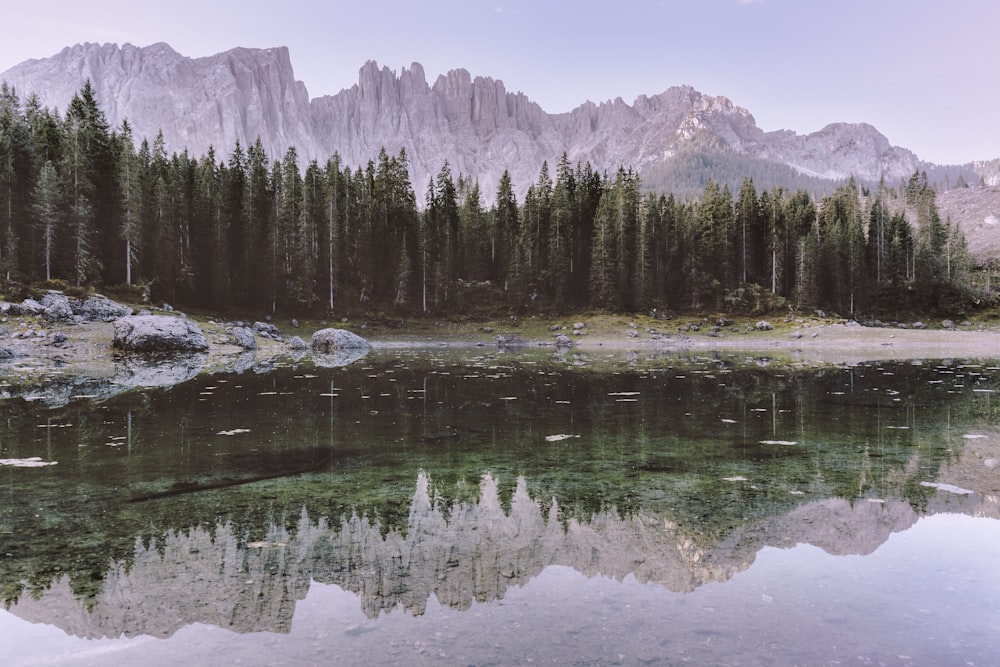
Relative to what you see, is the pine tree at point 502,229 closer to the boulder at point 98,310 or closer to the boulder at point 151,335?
the boulder at point 151,335

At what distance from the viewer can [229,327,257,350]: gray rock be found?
5103 centimetres

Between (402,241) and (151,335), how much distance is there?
4166 centimetres

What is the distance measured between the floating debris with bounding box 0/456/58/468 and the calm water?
0.31ft

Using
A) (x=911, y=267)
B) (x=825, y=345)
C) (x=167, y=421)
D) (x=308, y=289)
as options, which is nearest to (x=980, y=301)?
(x=911, y=267)

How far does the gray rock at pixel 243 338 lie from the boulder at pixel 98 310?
26.3 ft

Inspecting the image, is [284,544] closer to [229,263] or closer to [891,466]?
[891,466]

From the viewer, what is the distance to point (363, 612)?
509cm

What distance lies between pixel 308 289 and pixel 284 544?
230 feet

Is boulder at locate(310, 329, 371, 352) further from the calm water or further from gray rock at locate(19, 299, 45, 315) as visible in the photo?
the calm water

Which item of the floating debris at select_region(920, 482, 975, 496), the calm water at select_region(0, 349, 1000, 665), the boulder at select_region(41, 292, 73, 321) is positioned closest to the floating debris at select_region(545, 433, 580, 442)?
the calm water at select_region(0, 349, 1000, 665)

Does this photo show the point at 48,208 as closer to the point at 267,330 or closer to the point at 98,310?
the point at 98,310

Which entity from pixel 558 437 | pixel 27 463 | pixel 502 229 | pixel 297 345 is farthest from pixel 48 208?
pixel 558 437

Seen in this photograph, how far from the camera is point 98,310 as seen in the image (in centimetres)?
4581

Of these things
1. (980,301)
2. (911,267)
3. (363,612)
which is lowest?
(363,612)
